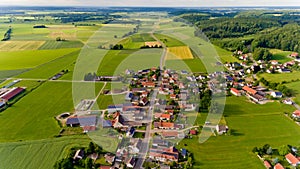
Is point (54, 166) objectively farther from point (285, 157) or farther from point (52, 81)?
point (52, 81)

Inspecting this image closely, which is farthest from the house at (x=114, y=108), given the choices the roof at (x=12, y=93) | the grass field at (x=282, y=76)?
the grass field at (x=282, y=76)

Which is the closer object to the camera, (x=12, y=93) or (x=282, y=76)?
(x=12, y=93)

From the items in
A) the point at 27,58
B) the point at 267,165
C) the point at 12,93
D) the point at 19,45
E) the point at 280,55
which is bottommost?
the point at 267,165

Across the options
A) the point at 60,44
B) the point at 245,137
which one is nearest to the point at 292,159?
the point at 245,137

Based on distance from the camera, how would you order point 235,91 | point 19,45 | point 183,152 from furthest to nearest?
point 19,45 → point 235,91 → point 183,152

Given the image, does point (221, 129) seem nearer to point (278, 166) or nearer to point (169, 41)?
point (278, 166)

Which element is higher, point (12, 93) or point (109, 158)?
point (12, 93)

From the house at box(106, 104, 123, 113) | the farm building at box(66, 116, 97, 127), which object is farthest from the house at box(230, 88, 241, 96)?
the farm building at box(66, 116, 97, 127)
